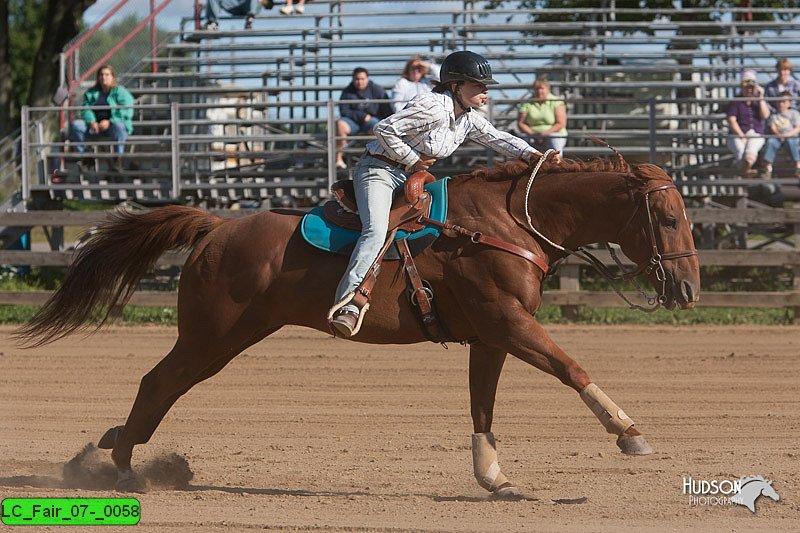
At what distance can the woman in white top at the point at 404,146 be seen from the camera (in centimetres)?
643

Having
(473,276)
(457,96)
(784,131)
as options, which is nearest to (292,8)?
(784,131)

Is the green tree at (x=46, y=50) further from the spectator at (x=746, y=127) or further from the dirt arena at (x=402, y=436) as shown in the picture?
the spectator at (x=746, y=127)

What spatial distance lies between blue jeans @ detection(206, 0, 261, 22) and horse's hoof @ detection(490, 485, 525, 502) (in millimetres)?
15331

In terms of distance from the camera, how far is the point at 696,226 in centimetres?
1681

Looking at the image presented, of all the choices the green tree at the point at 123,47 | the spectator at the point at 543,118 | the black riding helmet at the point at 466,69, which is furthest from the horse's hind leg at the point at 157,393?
the green tree at the point at 123,47

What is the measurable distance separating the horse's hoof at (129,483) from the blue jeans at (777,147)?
11.1 metres

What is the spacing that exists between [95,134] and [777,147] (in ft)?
32.9

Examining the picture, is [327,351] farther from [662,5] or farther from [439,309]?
[662,5]

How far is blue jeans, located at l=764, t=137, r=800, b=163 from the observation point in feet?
49.6

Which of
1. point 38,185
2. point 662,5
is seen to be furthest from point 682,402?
point 662,5

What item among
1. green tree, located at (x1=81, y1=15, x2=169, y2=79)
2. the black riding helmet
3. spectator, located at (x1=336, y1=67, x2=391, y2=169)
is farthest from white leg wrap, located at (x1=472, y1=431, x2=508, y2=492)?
green tree, located at (x1=81, y1=15, x2=169, y2=79)

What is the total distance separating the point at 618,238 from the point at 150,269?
3230 millimetres

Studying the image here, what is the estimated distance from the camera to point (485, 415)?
6.69m

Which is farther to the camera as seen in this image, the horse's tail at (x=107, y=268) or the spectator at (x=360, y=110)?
the spectator at (x=360, y=110)
